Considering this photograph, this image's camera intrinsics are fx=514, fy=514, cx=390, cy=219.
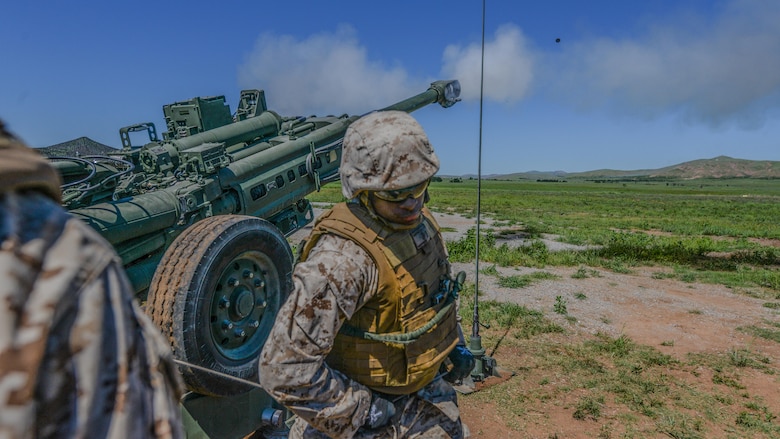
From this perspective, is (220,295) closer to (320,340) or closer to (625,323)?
(320,340)

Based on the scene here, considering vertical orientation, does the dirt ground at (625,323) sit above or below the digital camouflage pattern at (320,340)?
below

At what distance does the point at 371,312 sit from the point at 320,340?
Result: 297mm

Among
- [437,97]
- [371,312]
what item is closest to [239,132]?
[437,97]

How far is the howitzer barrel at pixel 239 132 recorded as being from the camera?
4470mm

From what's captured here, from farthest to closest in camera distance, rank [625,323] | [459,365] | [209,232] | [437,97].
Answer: [625,323] < [437,97] < [209,232] < [459,365]

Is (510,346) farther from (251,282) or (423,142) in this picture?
(423,142)

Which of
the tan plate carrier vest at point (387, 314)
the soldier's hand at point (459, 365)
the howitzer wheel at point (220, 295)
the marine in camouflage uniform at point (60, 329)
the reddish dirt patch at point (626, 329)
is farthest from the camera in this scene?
the reddish dirt patch at point (626, 329)

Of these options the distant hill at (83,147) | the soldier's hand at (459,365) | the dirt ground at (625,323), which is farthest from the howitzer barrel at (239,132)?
the dirt ground at (625,323)

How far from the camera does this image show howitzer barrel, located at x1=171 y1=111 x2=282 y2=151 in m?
4.47

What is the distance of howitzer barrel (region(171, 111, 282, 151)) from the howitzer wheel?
5.05 ft

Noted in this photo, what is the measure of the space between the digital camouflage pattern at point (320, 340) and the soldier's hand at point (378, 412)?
37 millimetres

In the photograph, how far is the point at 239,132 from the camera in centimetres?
493

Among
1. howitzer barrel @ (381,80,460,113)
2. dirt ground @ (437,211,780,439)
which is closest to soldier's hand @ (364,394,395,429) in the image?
dirt ground @ (437,211,780,439)

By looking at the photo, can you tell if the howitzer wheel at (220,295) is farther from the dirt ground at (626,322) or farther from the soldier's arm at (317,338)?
the dirt ground at (626,322)
